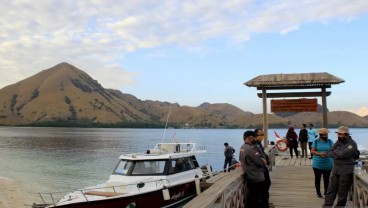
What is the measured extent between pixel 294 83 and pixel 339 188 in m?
10.6

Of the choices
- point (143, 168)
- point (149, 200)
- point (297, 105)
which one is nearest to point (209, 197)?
point (149, 200)

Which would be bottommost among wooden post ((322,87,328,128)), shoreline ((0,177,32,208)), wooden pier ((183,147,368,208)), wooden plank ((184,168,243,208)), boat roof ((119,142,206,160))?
shoreline ((0,177,32,208))

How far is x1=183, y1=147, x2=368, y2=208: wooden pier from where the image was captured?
6.88 meters

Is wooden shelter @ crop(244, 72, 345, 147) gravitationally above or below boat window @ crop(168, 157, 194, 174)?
above

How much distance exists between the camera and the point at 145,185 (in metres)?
15.0

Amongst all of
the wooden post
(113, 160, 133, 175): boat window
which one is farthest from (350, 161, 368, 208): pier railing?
the wooden post

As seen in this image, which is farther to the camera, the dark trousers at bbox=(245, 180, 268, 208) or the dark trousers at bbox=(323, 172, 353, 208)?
the dark trousers at bbox=(245, 180, 268, 208)

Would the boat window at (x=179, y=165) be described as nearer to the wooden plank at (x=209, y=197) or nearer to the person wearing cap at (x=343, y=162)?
the wooden plank at (x=209, y=197)

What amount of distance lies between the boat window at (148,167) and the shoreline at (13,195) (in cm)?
1085

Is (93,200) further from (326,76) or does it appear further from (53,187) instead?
(53,187)

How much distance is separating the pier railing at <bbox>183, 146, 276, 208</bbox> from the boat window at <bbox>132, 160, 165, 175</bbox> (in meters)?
6.70

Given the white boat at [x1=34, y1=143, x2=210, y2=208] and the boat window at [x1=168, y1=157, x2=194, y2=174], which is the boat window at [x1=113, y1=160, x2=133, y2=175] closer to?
the white boat at [x1=34, y1=143, x2=210, y2=208]

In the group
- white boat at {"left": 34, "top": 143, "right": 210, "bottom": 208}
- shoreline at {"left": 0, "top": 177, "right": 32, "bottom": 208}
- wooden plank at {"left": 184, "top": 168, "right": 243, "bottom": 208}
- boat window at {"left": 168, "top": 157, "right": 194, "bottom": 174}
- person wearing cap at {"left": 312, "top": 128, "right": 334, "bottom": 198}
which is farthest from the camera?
shoreline at {"left": 0, "top": 177, "right": 32, "bottom": 208}

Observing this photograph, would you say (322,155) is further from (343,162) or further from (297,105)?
(297,105)
